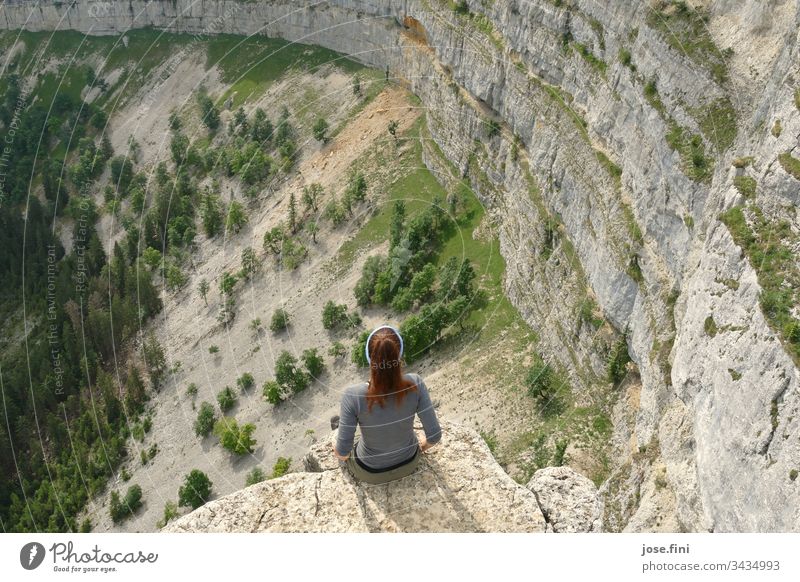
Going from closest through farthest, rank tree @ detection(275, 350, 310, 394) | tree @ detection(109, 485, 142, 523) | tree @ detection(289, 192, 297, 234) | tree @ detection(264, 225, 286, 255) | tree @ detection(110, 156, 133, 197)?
tree @ detection(109, 485, 142, 523)
tree @ detection(275, 350, 310, 394)
tree @ detection(264, 225, 286, 255)
tree @ detection(289, 192, 297, 234)
tree @ detection(110, 156, 133, 197)

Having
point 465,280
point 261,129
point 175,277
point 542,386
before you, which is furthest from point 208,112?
point 542,386

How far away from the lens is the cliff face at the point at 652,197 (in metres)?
19.4

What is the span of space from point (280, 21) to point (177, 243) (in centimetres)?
3807

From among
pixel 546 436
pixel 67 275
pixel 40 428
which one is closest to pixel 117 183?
pixel 67 275

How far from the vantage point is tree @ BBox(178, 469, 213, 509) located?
2136 inches

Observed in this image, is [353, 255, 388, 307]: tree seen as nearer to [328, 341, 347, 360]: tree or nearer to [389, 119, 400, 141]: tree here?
[328, 341, 347, 360]: tree

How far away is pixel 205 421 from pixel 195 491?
8.55 metres

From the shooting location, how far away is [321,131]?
84000 millimetres

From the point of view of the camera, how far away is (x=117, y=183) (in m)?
100

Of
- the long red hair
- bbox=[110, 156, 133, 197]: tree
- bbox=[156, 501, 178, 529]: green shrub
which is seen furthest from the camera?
bbox=[110, 156, 133, 197]: tree

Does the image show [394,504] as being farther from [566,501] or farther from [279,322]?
[279,322]

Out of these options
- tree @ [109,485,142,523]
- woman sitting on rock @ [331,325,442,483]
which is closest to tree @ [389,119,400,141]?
tree @ [109,485,142,523]

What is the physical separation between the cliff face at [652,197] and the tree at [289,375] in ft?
58.6

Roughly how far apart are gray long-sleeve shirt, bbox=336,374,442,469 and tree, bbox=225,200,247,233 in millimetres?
68038
